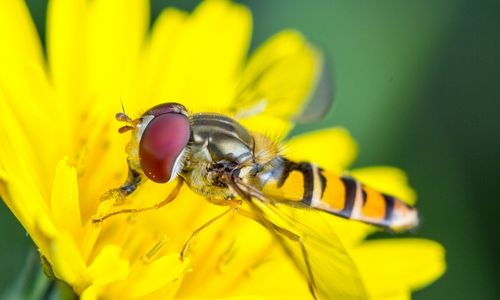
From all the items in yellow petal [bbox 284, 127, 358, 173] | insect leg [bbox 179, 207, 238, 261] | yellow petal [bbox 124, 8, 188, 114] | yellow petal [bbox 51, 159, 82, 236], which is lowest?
yellow petal [bbox 284, 127, 358, 173]

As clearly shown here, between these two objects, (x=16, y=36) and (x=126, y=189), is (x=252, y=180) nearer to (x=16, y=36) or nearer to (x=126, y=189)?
(x=126, y=189)

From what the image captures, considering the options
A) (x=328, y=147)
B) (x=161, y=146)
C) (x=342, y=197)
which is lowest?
(x=328, y=147)

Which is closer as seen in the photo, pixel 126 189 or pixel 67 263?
pixel 67 263

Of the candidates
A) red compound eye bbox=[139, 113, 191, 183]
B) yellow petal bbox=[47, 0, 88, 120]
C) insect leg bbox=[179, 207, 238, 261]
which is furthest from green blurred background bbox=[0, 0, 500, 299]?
red compound eye bbox=[139, 113, 191, 183]

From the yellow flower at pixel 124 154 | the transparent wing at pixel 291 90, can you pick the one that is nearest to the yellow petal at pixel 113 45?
the yellow flower at pixel 124 154

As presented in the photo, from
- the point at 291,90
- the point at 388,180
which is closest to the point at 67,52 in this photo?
the point at 291,90

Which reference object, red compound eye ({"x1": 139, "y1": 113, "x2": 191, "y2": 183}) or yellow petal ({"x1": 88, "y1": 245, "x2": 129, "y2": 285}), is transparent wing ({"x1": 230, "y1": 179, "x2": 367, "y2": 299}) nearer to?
red compound eye ({"x1": 139, "y1": 113, "x2": 191, "y2": 183})

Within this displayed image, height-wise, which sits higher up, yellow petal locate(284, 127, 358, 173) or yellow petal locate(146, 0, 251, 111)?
yellow petal locate(146, 0, 251, 111)
